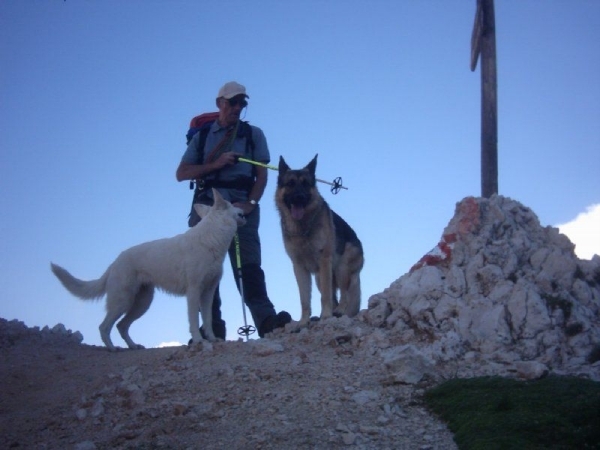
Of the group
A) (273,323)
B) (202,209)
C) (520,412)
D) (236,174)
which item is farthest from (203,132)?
(520,412)

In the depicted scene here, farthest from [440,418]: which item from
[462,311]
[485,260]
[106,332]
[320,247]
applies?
[106,332]

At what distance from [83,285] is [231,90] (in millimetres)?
2986

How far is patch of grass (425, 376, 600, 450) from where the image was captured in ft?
15.3

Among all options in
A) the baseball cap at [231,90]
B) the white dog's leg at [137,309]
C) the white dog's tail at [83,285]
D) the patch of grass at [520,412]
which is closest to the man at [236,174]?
the baseball cap at [231,90]

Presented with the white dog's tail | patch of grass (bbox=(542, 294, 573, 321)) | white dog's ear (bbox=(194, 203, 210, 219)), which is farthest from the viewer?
the white dog's tail

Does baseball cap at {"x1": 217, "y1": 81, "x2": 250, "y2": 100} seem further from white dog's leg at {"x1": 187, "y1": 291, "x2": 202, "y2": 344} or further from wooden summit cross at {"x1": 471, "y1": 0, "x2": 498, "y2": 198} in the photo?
wooden summit cross at {"x1": 471, "y1": 0, "x2": 498, "y2": 198}

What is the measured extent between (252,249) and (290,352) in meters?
2.43

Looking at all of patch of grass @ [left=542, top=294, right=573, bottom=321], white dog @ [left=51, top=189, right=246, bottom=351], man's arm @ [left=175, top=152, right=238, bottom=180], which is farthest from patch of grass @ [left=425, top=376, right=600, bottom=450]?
man's arm @ [left=175, top=152, right=238, bottom=180]

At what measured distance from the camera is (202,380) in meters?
6.33

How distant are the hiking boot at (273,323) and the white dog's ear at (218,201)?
141 centimetres

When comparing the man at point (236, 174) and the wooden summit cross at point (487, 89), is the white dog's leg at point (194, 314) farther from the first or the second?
the wooden summit cross at point (487, 89)

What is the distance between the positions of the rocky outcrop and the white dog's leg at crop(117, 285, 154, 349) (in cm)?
291

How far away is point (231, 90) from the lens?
884 centimetres

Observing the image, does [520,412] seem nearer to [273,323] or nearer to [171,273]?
[273,323]
